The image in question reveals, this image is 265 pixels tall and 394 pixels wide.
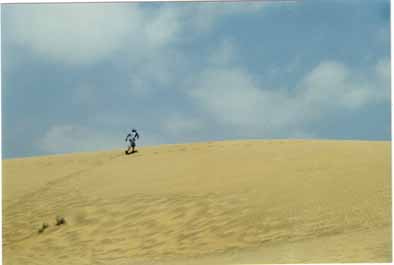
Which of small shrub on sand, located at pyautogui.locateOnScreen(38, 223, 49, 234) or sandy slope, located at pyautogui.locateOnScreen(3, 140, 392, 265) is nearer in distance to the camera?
sandy slope, located at pyautogui.locateOnScreen(3, 140, 392, 265)

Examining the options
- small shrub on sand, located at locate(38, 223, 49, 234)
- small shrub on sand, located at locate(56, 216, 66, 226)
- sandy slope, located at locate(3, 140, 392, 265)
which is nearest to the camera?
sandy slope, located at locate(3, 140, 392, 265)

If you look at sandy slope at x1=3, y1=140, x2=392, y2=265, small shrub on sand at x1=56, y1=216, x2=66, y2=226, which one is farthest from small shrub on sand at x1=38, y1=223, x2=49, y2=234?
small shrub on sand at x1=56, y1=216, x2=66, y2=226

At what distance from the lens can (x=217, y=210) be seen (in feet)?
50.3

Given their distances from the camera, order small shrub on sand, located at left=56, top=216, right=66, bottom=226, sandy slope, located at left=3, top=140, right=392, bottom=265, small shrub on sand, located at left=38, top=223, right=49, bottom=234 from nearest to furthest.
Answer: sandy slope, located at left=3, top=140, right=392, bottom=265, small shrub on sand, located at left=38, top=223, right=49, bottom=234, small shrub on sand, located at left=56, top=216, right=66, bottom=226

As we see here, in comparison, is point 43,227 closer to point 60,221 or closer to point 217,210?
point 60,221

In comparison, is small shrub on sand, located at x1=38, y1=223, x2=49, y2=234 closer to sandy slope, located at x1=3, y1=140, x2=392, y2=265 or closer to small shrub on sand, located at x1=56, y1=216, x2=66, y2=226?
sandy slope, located at x1=3, y1=140, x2=392, y2=265

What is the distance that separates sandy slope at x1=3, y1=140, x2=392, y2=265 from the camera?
12.3m

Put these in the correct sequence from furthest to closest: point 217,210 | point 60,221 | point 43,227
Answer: point 60,221, point 43,227, point 217,210

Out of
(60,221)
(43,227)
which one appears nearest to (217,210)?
(60,221)

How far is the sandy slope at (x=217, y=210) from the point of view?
1230cm

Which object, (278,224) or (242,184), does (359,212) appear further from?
(242,184)

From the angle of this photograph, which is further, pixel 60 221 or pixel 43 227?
pixel 60 221

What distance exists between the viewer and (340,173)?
59.0 ft

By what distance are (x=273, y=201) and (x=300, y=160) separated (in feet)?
19.8
